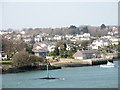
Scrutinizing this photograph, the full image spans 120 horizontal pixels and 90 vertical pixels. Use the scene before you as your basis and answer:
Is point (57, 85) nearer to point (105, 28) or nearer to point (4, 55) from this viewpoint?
point (4, 55)

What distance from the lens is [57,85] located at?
910 centimetres

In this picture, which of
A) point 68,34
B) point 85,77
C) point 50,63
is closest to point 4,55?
point 50,63

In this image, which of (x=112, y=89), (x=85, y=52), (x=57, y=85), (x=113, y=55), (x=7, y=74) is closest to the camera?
(x=112, y=89)

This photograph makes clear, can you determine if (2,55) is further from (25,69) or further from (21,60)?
(25,69)

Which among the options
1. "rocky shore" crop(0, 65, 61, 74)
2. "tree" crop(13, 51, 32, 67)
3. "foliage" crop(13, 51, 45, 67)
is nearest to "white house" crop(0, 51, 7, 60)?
"foliage" crop(13, 51, 45, 67)

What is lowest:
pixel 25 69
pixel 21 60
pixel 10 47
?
pixel 25 69

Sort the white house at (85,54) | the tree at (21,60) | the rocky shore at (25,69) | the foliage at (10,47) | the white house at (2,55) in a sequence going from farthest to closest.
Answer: the white house at (85,54)
the foliage at (10,47)
the white house at (2,55)
the tree at (21,60)
the rocky shore at (25,69)

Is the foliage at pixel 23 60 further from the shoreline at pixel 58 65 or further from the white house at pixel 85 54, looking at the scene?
the white house at pixel 85 54

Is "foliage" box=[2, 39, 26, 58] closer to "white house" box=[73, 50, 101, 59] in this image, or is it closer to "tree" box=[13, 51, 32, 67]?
"tree" box=[13, 51, 32, 67]

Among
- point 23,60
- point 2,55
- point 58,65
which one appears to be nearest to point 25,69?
point 23,60

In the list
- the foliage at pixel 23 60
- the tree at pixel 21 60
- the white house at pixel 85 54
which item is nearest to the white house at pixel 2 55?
the foliage at pixel 23 60

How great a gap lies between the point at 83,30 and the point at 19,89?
98.1ft

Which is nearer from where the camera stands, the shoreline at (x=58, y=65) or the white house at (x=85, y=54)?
the shoreline at (x=58, y=65)

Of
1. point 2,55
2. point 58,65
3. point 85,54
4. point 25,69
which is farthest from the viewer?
point 85,54
